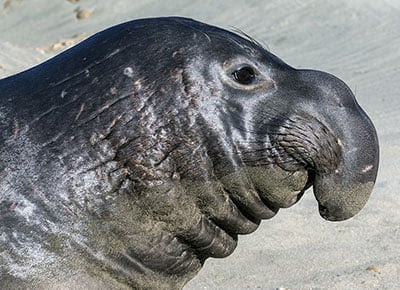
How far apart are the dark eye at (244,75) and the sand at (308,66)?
208 cm

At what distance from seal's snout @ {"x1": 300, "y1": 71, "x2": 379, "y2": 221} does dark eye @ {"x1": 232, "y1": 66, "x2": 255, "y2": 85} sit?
0.70ft

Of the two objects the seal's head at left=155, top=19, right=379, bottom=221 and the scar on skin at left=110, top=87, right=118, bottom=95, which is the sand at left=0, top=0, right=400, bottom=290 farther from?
the scar on skin at left=110, top=87, right=118, bottom=95

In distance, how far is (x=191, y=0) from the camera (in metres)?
15.2

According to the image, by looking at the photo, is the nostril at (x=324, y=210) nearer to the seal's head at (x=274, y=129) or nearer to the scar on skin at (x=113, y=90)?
the seal's head at (x=274, y=129)

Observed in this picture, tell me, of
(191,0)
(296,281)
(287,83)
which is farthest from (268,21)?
(287,83)

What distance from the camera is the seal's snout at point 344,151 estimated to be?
12.5 ft

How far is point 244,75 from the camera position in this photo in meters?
3.86

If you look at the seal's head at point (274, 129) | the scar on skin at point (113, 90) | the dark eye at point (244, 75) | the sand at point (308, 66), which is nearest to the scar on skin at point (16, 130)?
the scar on skin at point (113, 90)

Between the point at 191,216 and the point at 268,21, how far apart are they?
10432 millimetres

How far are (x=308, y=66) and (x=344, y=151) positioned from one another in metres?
8.32

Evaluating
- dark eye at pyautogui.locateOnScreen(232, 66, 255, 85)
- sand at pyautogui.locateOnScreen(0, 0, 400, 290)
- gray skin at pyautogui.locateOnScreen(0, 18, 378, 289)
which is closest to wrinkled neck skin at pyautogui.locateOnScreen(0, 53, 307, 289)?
gray skin at pyautogui.locateOnScreen(0, 18, 378, 289)

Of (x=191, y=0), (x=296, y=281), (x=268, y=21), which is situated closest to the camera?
(x=296, y=281)

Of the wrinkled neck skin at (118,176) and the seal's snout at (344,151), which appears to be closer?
the wrinkled neck skin at (118,176)

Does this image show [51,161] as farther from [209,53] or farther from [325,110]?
[325,110]
